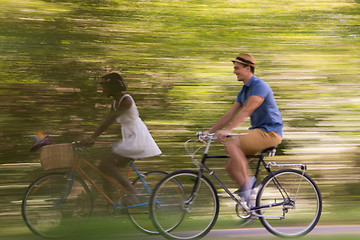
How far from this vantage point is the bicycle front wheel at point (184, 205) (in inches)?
184

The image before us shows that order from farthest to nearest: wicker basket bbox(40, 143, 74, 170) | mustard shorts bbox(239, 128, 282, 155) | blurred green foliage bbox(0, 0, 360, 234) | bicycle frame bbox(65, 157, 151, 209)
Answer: blurred green foliage bbox(0, 0, 360, 234) → bicycle frame bbox(65, 157, 151, 209) → wicker basket bbox(40, 143, 74, 170) → mustard shorts bbox(239, 128, 282, 155)

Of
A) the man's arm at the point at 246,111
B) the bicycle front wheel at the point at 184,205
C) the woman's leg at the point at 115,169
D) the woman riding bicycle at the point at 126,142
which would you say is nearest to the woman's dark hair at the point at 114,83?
the woman riding bicycle at the point at 126,142

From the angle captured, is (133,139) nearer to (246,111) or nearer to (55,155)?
(55,155)

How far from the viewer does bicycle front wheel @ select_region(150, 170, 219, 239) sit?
4.68 m

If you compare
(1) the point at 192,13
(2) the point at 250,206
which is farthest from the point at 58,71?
(2) the point at 250,206

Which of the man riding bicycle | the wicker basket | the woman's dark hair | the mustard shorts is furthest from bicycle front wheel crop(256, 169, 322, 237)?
the wicker basket

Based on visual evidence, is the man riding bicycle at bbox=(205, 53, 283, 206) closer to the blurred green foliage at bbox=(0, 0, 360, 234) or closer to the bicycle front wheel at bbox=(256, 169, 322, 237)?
the bicycle front wheel at bbox=(256, 169, 322, 237)

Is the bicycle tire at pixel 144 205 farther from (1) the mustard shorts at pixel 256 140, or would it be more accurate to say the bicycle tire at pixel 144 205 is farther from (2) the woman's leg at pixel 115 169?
(1) the mustard shorts at pixel 256 140

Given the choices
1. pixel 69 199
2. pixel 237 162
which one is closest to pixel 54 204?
pixel 69 199

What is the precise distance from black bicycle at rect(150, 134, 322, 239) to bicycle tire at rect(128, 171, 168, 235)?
0.26 meters

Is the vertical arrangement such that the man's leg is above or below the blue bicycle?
above

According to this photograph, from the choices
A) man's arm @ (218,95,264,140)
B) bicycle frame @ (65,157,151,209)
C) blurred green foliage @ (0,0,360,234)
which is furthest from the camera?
blurred green foliage @ (0,0,360,234)

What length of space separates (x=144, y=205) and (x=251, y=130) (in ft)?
4.00

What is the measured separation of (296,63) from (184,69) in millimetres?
1458
